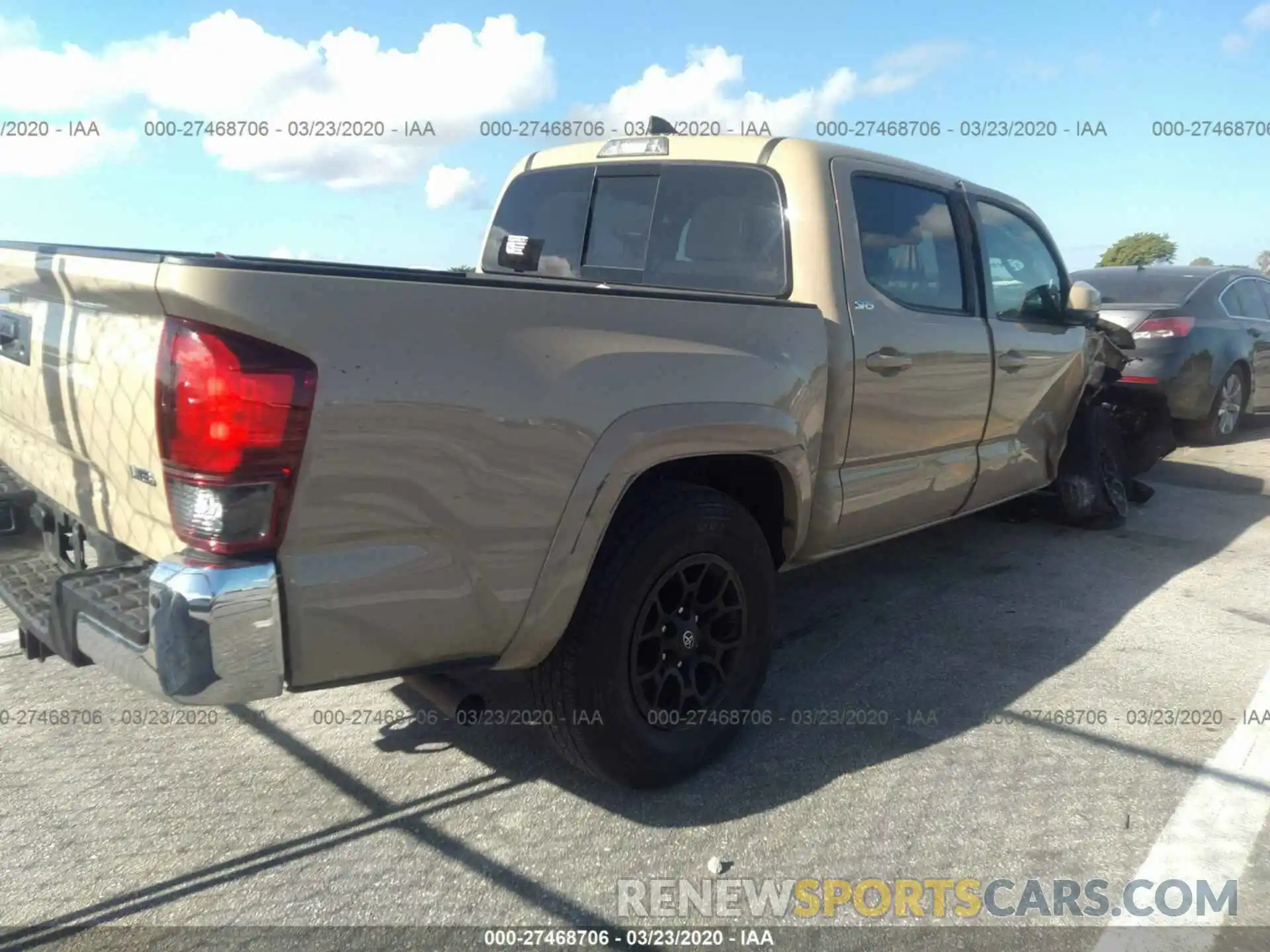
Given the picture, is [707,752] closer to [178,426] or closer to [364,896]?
[364,896]

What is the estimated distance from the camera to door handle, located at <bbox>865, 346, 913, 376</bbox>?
340 centimetres

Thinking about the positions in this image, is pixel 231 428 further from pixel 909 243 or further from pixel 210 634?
pixel 909 243

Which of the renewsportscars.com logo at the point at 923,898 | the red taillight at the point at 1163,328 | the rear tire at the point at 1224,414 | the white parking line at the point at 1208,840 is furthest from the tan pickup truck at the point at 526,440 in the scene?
the rear tire at the point at 1224,414

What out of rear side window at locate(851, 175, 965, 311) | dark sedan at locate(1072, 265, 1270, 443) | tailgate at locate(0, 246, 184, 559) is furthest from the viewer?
dark sedan at locate(1072, 265, 1270, 443)

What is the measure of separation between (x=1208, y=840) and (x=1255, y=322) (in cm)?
768

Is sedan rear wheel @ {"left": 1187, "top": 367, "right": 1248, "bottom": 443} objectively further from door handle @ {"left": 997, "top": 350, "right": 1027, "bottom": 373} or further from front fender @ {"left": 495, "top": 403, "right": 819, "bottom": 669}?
front fender @ {"left": 495, "top": 403, "right": 819, "bottom": 669}

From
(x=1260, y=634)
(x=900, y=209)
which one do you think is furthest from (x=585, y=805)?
(x=1260, y=634)

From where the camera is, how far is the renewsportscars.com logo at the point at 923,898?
2.35 meters

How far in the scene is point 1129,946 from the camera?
223 cm

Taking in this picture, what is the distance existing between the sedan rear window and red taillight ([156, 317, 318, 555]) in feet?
26.1

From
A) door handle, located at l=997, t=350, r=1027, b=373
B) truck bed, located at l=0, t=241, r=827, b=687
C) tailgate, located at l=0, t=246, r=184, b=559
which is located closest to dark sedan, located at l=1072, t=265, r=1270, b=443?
door handle, located at l=997, t=350, r=1027, b=373

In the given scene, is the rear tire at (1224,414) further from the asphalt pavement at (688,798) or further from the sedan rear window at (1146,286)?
the asphalt pavement at (688,798)

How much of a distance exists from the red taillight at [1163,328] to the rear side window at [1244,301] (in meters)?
0.83

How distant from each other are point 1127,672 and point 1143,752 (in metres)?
0.69
